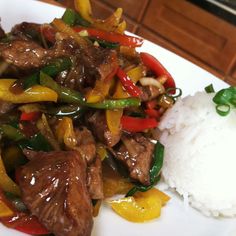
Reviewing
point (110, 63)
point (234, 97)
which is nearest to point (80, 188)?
point (110, 63)

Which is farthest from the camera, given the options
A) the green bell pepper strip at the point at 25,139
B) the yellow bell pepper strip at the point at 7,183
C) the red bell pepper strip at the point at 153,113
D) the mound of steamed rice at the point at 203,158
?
the red bell pepper strip at the point at 153,113

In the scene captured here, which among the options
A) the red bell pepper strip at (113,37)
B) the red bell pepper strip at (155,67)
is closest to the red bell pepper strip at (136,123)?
the red bell pepper strip at (155,67)

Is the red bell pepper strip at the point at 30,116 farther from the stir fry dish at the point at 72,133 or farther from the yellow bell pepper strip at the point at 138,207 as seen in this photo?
the yellow bell pepper strip at the point at 138,207

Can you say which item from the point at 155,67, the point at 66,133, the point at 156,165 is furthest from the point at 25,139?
the point at 155,67

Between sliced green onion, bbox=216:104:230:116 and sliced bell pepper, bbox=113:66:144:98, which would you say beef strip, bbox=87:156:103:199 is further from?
sliced green onion, bbox=216:104:230:116

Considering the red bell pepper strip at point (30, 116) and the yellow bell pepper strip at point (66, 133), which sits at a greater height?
the yellow bell pepper strip at point (66, 133)

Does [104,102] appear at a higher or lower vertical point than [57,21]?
lower

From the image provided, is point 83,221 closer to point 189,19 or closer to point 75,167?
point 75,167
